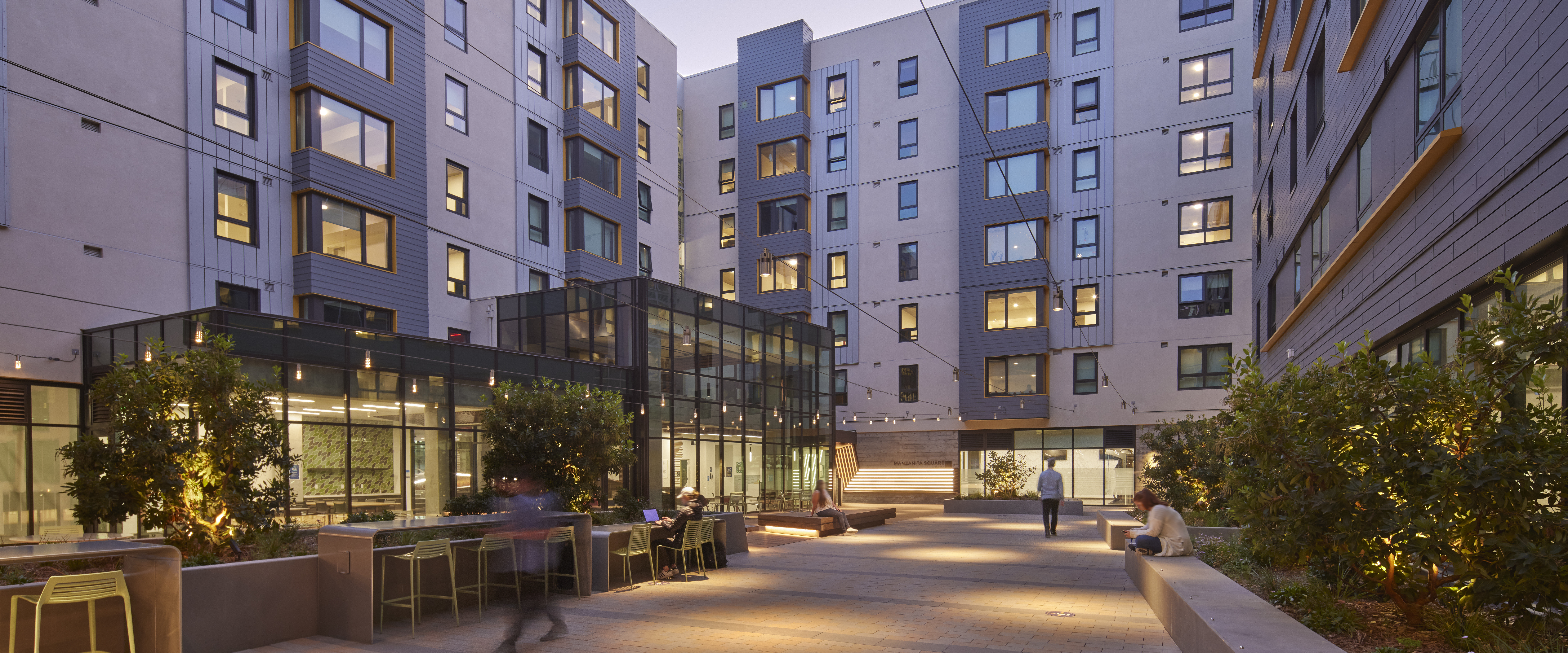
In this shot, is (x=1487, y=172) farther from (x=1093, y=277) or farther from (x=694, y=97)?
(x=694, y=97)

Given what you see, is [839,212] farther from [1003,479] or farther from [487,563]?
[487,563]

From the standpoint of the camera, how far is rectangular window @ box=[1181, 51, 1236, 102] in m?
32.2

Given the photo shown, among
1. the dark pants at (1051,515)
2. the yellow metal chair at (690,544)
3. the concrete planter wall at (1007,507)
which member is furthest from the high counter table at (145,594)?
the concrete planter wall at (1007,507)

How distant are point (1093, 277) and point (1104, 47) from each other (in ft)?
29.9

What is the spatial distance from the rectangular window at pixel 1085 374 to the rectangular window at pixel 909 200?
9074 millimetres

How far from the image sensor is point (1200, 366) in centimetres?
3247

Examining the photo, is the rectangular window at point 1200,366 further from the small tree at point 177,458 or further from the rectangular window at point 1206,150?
the small tree at point 177,458

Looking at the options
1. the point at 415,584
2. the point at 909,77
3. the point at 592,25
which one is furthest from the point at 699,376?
the point at 909,77

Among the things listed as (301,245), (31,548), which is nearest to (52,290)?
(301,245)

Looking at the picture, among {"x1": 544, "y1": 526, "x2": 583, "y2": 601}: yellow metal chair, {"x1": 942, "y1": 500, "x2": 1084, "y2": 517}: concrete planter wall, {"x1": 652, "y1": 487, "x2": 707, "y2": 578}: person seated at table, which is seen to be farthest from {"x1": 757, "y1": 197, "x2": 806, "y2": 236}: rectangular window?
{"x1": 544, "y1": 526, "x2": 583, "y2": 601}: yellow metal chair

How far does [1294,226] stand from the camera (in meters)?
18.5

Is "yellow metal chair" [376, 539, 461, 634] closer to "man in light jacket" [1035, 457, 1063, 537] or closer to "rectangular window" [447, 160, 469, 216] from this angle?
"man in light jacket" [1035, 457, 1063, 537]

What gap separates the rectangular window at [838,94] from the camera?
3947cm

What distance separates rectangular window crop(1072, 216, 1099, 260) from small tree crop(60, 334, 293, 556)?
1185 inches
